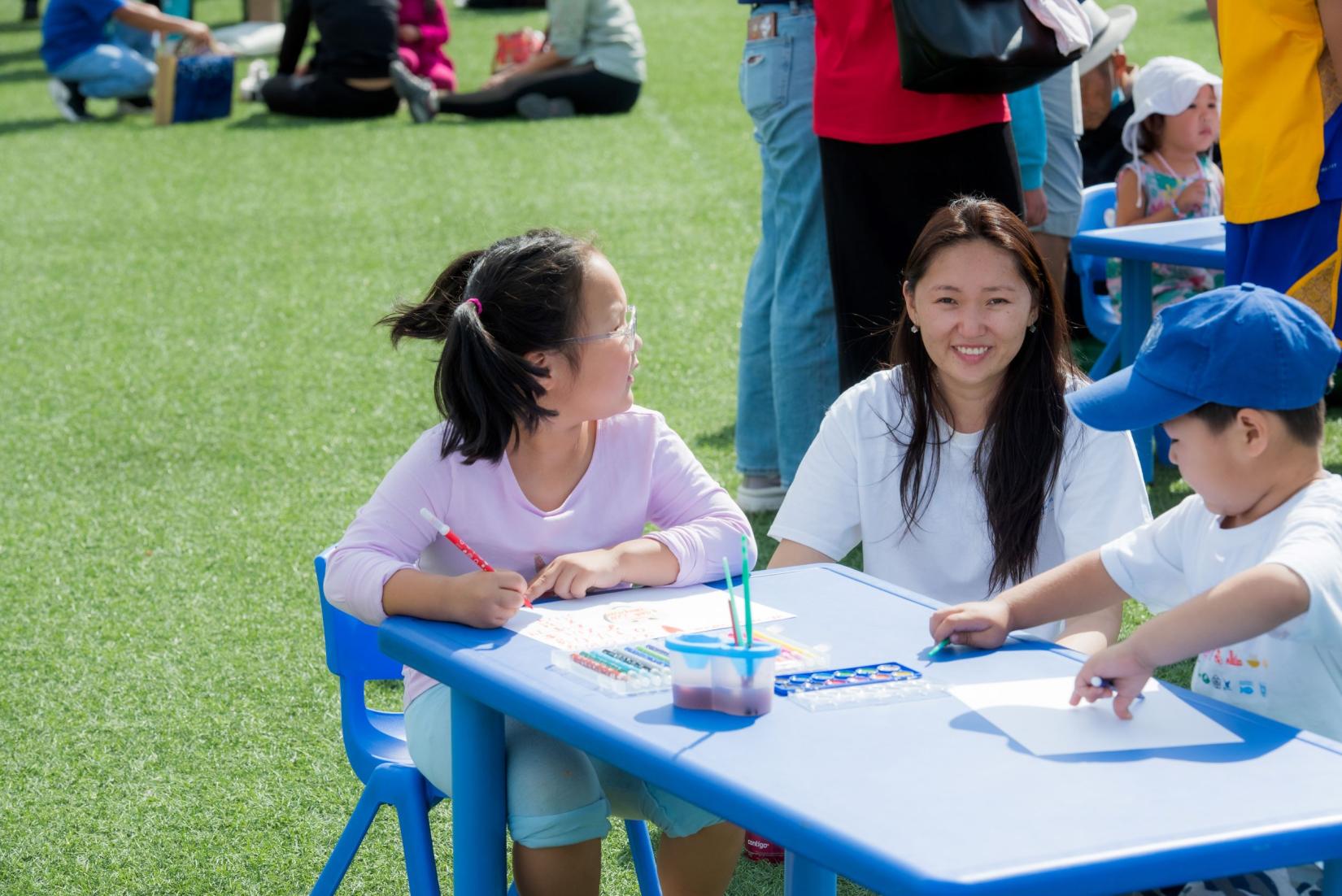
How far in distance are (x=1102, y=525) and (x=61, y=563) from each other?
2.78 m

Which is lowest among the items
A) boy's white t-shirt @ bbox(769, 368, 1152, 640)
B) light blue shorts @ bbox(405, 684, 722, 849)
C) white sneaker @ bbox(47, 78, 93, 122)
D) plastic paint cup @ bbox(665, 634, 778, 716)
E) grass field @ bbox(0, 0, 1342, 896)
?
grass field @ bbox(0, 0, 1342, 896)

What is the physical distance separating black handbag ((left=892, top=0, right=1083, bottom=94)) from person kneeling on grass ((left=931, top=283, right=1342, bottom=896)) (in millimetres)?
1402

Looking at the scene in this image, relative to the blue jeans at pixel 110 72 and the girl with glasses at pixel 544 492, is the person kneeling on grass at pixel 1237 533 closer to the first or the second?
the girl with glasses at pixel 544 492

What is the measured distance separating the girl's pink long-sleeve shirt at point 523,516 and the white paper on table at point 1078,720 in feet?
1.87

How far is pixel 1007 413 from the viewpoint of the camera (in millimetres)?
2375

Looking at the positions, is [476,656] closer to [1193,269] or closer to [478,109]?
[1193,269]

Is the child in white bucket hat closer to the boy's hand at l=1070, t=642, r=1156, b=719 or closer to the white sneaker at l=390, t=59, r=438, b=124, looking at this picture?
the boy's hand at l=1070, t=642, r=1156, b=719

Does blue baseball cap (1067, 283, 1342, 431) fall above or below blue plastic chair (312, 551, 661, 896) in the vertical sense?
above

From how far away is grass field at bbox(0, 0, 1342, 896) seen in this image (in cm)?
289

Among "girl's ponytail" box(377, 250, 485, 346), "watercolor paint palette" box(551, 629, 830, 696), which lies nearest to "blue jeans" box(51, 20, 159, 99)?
"girl's ponytail" box(377, 250, 485, 346)

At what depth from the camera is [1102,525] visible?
226 cm

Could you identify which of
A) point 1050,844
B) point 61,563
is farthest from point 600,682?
point 61,563

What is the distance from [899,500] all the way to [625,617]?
610 millimetres

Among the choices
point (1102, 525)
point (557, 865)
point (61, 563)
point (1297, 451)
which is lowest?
point (61, 563)
